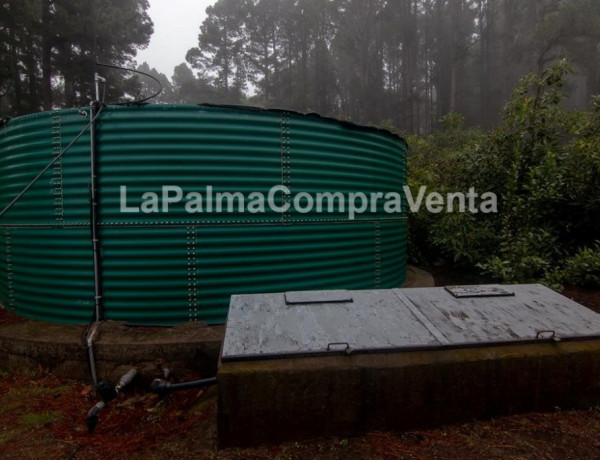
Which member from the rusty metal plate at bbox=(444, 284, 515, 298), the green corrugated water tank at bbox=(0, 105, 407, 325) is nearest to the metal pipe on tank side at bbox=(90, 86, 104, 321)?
the green corrugated water tank at bbox=(0, 105, 407, 325)

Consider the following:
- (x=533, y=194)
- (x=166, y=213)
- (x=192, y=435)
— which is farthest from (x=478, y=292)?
(x=533, y=194)

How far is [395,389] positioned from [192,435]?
1472 mm

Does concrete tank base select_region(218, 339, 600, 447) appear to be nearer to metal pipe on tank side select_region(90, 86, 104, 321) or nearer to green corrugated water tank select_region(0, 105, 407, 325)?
green corrugated water tank select_region(0, 105, 407, 325)

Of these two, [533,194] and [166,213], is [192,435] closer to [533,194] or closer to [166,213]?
[166,213]

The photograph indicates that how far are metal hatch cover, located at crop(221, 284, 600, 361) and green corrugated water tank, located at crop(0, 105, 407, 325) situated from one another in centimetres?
78

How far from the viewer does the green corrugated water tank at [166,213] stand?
3.60 meters

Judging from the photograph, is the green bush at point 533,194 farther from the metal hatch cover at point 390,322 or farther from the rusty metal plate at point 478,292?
the metal hatch cover at point 390,322

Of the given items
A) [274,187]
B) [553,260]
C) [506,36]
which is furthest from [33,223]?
[506,36]

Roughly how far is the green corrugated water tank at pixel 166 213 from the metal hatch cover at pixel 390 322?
0.78 metres

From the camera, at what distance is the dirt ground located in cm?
226

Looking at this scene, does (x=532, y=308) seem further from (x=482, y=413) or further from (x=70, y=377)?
(x=70, y=377)

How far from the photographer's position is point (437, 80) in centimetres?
3156

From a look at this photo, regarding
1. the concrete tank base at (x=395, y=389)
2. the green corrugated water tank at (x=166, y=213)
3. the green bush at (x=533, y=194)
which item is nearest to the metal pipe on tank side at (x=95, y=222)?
the green corrugated water tank at (x=166, y=213)

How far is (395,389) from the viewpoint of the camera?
2.38 meters
